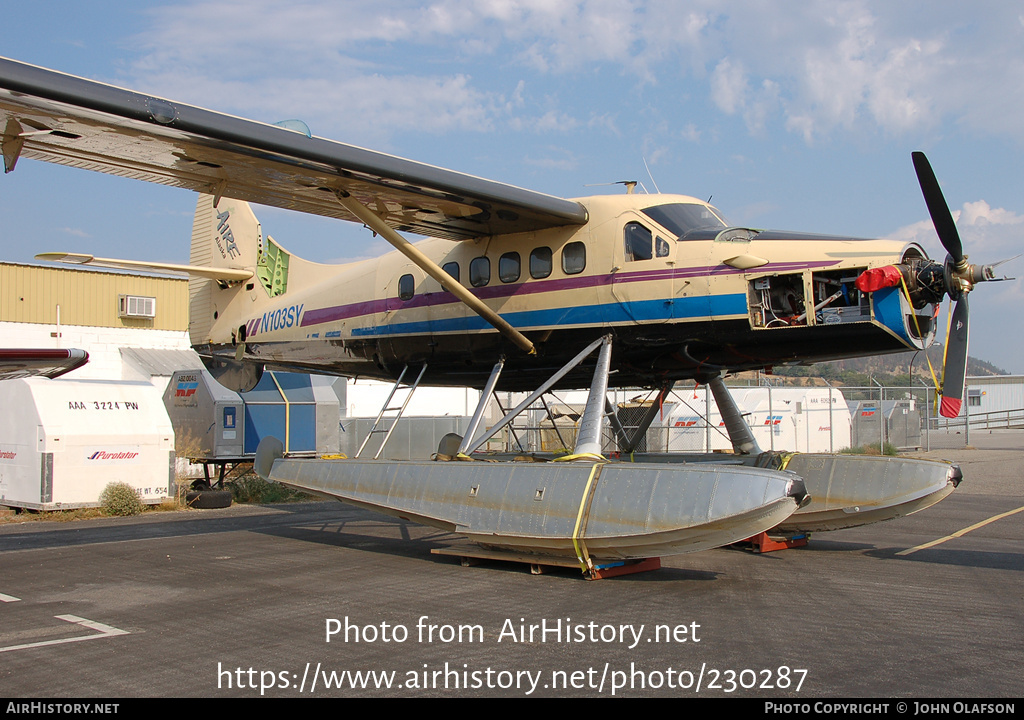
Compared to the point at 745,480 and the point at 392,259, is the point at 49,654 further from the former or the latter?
the point at 392,259

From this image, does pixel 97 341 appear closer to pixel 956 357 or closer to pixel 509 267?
pixel 509 267

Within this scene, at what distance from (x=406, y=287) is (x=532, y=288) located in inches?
92.2

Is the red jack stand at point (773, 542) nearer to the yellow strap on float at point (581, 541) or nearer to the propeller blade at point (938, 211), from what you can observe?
the yellow strap on float at point (581, 541)

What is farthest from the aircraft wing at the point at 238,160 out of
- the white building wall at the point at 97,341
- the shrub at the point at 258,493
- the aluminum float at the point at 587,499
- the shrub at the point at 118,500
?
the white building wall at the point at 97,341

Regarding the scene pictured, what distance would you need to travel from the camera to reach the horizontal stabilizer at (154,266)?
398 inches

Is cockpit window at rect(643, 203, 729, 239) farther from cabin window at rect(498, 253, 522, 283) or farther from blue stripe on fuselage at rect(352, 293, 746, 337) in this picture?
cabin window at rect(498, 253, 522, 283)

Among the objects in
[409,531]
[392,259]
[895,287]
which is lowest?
[409,531]

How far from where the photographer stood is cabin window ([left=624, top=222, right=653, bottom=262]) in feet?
32.6

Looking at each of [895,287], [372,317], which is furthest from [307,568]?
[895,287]

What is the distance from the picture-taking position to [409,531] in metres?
12.9

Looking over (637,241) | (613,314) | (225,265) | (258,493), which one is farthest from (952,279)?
(258,493)

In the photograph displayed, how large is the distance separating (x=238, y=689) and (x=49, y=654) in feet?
6.02

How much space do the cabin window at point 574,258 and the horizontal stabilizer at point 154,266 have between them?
6064 mm
